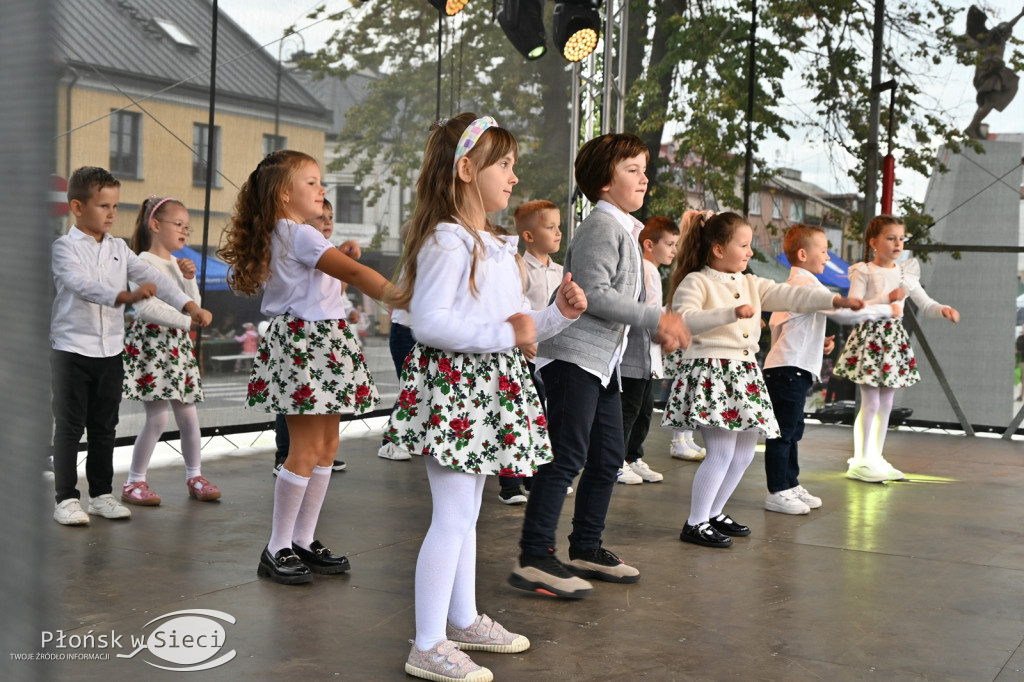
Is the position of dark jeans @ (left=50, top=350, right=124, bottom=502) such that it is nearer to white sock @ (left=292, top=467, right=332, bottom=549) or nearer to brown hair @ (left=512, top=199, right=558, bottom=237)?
white sock @ (left=292, top=467, right=332, bottom=549)

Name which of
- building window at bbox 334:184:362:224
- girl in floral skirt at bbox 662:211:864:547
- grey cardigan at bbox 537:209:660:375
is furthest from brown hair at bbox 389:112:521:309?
building window at bbox 334:184:362:224

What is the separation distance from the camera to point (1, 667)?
0.76 metres

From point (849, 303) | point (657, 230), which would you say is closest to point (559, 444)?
point (849, 303)

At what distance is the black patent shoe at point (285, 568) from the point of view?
3.00 metres

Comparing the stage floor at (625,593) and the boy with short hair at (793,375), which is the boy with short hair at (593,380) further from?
the boy with short hair at (793,375)

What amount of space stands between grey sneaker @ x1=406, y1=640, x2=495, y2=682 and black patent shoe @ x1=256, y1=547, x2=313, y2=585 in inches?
31.3

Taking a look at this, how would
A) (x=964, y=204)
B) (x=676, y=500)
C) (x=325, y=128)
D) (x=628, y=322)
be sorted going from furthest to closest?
(x=964, y=204)
(x=325, y=128)
(x=676, y=500)
(x=628, y=322)

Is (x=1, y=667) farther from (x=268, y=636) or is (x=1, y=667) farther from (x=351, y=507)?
(x=351, y=507)

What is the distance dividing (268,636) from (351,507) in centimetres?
172

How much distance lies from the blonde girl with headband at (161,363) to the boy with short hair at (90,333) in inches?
9.1

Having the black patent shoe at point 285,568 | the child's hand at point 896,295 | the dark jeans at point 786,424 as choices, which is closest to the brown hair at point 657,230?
the dark jeans at point 786,424

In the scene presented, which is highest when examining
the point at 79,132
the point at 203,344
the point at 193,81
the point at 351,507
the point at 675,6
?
the point at 675,6

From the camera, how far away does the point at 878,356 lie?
5.27 meters

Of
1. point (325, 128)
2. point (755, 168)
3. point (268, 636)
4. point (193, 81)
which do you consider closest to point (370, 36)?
point (325, 128)
